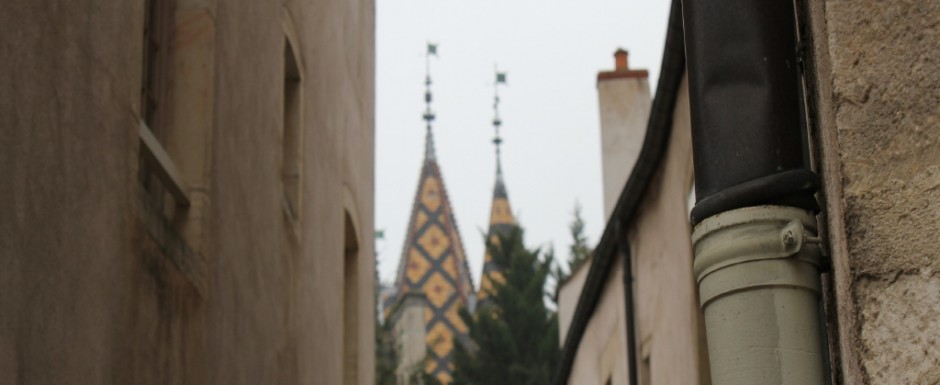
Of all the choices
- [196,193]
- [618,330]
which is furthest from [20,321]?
[618,330]

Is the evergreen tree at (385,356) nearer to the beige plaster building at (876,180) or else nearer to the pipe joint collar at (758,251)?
the beige plaster building at (876,180)

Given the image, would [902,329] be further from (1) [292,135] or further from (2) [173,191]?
(1) [292,135]

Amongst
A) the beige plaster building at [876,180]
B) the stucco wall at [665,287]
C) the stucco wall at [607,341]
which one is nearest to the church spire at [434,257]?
the stucco wall at [607,341]

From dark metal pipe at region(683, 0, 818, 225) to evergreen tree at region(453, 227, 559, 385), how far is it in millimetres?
37806

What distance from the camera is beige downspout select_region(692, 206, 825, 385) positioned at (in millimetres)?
3705

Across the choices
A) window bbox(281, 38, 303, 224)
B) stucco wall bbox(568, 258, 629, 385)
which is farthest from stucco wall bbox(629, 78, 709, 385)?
window bbox(281, 38, 303, 224)

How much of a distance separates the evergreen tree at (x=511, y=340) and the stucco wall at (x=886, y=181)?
38.0 metres

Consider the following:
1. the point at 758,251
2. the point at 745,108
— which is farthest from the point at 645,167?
the point at 758,251

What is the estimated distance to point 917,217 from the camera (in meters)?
3.69

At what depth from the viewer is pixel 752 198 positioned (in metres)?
3.87

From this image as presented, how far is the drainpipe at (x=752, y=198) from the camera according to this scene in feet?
12.2

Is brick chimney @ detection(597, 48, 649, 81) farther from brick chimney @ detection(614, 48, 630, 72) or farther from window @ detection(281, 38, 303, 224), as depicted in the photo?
window @ detection(281, 38, 303, 224)

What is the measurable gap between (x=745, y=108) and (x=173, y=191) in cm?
405

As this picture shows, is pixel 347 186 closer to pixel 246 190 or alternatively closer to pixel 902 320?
pixel 246 190
